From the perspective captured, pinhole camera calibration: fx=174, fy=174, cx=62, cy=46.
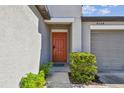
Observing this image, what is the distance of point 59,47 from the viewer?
13469 millimetres

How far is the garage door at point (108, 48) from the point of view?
11.0m

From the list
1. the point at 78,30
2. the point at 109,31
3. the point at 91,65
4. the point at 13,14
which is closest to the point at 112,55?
the point at 109,31

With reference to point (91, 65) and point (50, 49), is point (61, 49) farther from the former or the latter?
point (91, 65)

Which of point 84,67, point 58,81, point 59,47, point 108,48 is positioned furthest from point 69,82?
point 59,47

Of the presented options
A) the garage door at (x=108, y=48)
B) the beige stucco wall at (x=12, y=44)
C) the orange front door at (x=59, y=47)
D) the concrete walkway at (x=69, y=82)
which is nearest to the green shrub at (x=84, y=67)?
the concrete walkway at (x=69, y=82)

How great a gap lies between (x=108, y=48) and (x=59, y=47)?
398 cm

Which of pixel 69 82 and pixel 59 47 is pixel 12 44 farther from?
pixel 59 47

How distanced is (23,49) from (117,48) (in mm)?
7749

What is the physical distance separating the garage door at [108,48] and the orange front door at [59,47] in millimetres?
3003

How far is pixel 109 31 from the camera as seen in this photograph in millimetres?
10930

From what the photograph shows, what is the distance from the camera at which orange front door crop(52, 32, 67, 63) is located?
1339cm

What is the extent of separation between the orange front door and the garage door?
9.85 ft

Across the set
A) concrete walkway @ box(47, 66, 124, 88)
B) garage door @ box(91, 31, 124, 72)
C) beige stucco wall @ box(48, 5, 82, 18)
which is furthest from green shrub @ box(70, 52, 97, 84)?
beige stucco wall @ box(48, 5, 82, 18)

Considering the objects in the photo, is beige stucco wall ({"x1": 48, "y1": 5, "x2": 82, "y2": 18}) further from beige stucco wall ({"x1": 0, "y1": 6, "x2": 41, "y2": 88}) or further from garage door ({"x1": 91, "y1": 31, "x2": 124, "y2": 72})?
beige stucco wall ({"x1": 0, "y1": 6, "x2": 41, "y2": 88})
